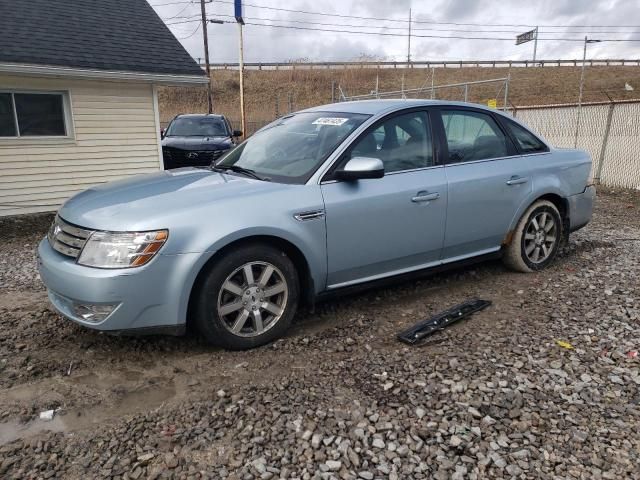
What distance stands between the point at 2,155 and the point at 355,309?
7306 mm

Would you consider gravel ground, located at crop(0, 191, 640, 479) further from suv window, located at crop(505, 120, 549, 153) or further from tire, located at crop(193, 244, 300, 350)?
suv window, located at crop(505, 120, 549, 153)

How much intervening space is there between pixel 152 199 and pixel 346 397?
1.76 meters

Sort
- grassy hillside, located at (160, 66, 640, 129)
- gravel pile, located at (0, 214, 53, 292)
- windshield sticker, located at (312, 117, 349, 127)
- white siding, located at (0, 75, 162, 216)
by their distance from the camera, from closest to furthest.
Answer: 1. windshield sticker, located at (312, 117, 349, 127)
2. gravel pile, located at (0, 214, 53, 292)
3. white siding, located at (0, 75, 162, 216)
4. grassy hillside, located at (160, 66, 640, 129)

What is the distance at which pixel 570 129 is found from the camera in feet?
38.9

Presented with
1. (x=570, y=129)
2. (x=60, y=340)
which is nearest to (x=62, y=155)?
(x=60, y=340)

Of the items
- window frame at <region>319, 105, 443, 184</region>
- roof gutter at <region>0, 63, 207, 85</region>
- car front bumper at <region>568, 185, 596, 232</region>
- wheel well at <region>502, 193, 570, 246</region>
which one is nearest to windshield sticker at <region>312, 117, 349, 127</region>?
window frame at <region>319, 105, 443, 184</region>

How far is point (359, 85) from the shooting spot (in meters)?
38.7

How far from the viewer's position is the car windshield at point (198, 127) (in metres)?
12.2

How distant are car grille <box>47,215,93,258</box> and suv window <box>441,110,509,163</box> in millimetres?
2890

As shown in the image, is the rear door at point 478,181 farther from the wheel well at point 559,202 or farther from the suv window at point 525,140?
the wheel well at point 559,202

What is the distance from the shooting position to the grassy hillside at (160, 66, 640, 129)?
37625 mm

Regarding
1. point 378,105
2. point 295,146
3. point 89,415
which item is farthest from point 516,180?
point 89,415

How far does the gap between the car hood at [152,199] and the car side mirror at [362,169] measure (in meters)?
0.47

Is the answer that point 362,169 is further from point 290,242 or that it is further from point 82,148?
point 82,148
